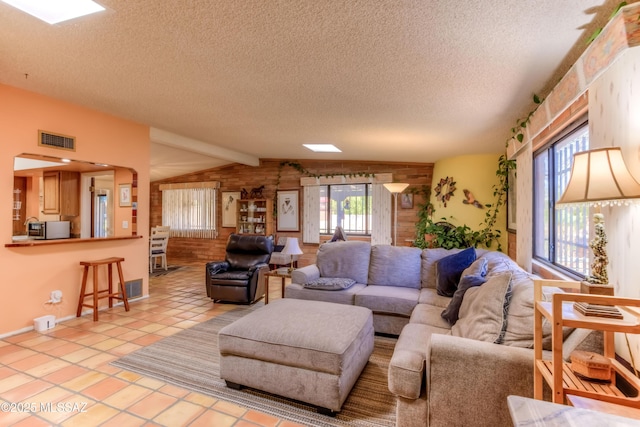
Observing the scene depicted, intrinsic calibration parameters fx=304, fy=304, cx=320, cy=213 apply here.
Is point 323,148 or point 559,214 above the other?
point 323,148

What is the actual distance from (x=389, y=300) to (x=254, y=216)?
480cm

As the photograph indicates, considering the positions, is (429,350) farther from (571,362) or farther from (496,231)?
(496,231)

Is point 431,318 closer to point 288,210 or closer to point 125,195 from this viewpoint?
point 125,195

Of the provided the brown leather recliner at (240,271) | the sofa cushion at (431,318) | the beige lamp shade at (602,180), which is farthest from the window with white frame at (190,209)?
the beige lamp shade at (602,180)

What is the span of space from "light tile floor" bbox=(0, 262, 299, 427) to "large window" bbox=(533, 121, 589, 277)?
2.38m

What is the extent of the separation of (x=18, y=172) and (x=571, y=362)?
6104 millimetres

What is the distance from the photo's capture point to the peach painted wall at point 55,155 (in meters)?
2.97

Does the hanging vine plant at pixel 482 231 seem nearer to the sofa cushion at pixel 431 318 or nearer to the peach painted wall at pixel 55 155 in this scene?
the sofa cushion at pixel 431 318

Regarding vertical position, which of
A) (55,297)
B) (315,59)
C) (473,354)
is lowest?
(55,297)

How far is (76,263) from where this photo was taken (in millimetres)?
3568

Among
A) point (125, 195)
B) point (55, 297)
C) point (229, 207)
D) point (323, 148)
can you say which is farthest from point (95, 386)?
point (229, 207)

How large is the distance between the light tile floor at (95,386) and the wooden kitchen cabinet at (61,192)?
1896mm

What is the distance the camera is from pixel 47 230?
3719 mm

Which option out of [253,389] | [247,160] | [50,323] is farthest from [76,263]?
[247,160]
